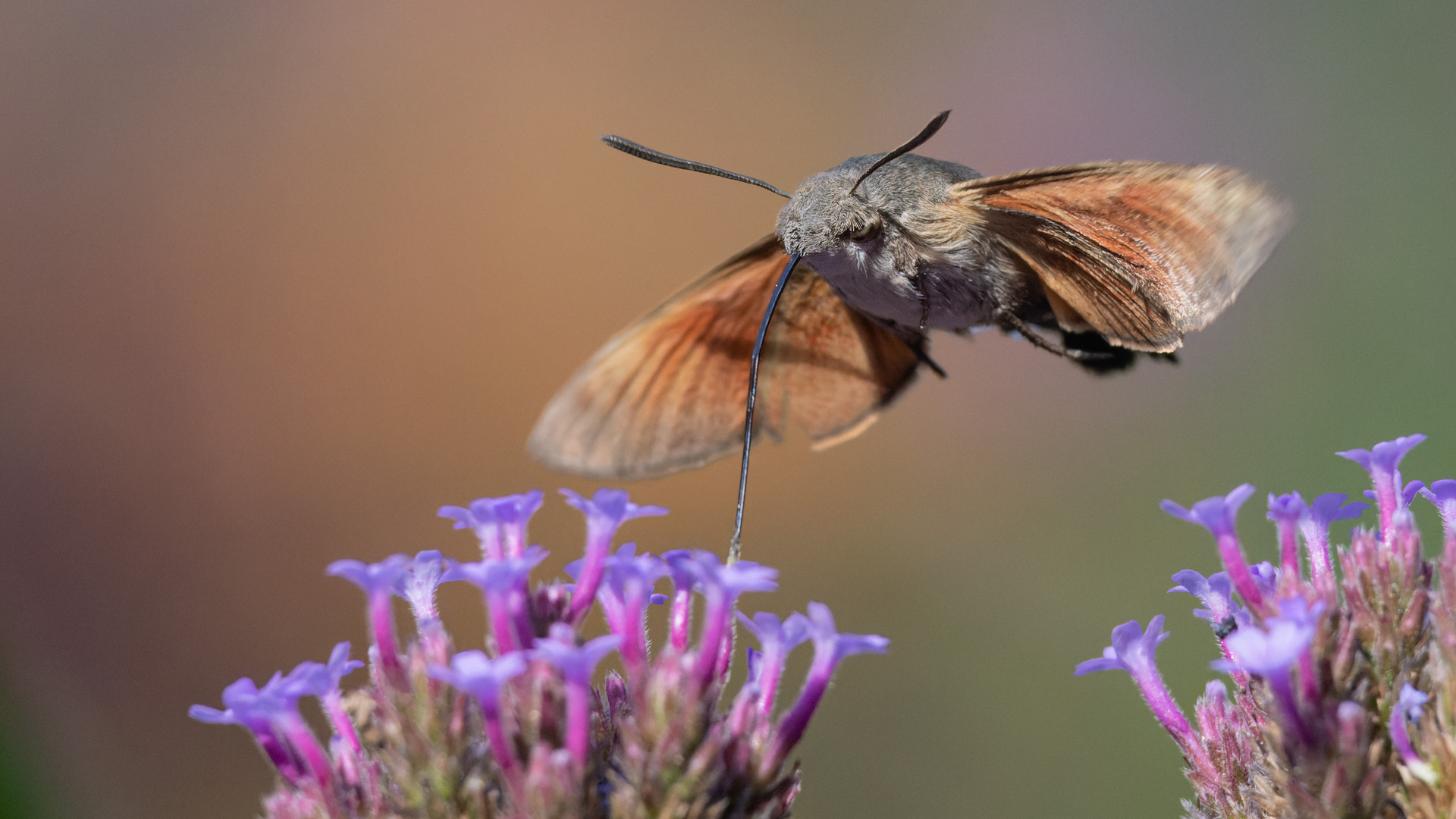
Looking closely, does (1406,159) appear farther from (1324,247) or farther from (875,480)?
(875,480)

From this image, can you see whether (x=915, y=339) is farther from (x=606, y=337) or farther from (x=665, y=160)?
(x=606, y=337)

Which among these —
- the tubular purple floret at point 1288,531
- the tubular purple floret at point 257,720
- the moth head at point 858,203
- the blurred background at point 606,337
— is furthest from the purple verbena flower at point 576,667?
the blurred background at point 606,337

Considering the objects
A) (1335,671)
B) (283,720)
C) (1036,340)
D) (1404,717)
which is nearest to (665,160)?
(1036,340)

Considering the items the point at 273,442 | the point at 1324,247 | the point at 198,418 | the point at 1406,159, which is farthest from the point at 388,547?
the point at 1406,159

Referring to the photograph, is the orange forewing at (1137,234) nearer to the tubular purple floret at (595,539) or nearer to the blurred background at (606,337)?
the tubular purple floret at (595,539)

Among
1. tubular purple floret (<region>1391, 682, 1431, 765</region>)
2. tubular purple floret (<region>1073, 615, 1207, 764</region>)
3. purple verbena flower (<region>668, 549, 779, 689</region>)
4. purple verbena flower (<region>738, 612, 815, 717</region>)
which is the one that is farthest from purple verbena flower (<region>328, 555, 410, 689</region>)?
tubular purple floret (<region>1391, 682, 1431, 765</region>)
